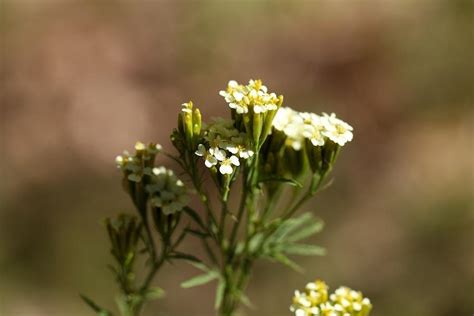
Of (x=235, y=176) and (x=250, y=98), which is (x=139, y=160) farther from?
(x=250, y=98)

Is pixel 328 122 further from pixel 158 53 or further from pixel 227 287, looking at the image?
pixel 158 53

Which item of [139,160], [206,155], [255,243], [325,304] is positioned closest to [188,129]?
[206,155]

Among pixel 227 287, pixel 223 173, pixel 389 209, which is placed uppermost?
pixel 223 173

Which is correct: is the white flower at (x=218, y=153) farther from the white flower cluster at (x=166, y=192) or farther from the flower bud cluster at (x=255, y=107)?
the white flower cluster at (x=166, y=192)

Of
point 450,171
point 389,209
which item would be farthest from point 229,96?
point 450,171

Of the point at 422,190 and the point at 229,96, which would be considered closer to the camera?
the point at 229,96

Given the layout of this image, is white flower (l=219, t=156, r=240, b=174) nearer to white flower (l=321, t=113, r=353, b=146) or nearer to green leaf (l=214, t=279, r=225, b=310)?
white flower (l=321, t=113, r=353, b=146)
